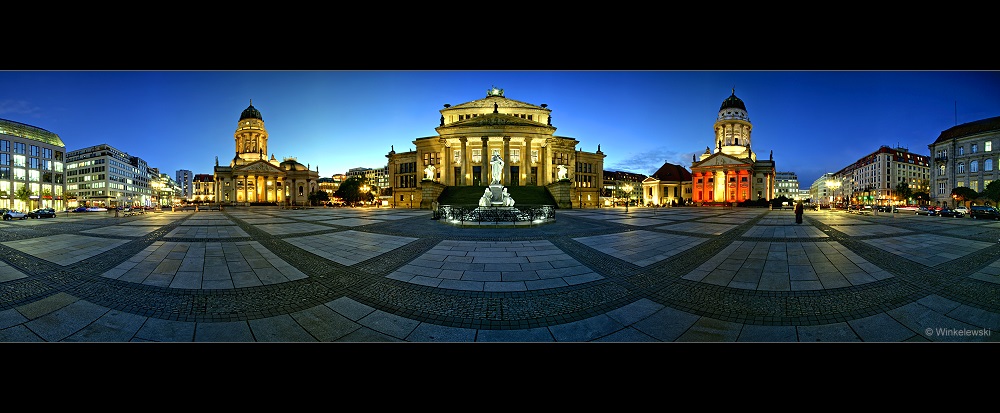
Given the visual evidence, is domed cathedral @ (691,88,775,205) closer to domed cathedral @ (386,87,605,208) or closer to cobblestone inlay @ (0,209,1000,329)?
domed cathedral @ (386,87,605,208)

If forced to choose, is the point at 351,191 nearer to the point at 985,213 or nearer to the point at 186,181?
the point at 985,213

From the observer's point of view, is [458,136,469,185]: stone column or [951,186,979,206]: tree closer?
[951,186,979,206]: tree

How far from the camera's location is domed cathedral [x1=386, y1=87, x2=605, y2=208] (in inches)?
1650

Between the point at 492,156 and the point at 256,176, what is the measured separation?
66.1 metres

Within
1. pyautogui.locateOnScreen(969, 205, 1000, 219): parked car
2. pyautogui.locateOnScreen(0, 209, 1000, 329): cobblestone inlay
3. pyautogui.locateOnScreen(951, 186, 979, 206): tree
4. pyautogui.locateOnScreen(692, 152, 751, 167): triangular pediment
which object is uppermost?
pyautogui.locateOnScreen(692, 152, 751, 167): triangular pediment

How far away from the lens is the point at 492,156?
35.7m

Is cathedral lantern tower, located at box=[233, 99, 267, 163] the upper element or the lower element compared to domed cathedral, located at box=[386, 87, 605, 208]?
upper

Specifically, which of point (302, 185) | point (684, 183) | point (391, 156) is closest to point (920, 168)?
point (684, 183)

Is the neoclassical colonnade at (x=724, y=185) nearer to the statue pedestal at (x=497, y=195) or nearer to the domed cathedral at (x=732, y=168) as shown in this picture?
the domed cathedral at (x=732, y=168)

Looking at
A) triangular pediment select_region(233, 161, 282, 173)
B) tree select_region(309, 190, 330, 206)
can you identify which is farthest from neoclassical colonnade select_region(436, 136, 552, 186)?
triangular pediment select_region(233, 161, 282, 173)

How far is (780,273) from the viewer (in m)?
5.23

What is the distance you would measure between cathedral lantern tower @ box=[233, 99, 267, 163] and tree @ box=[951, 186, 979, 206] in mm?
117333
